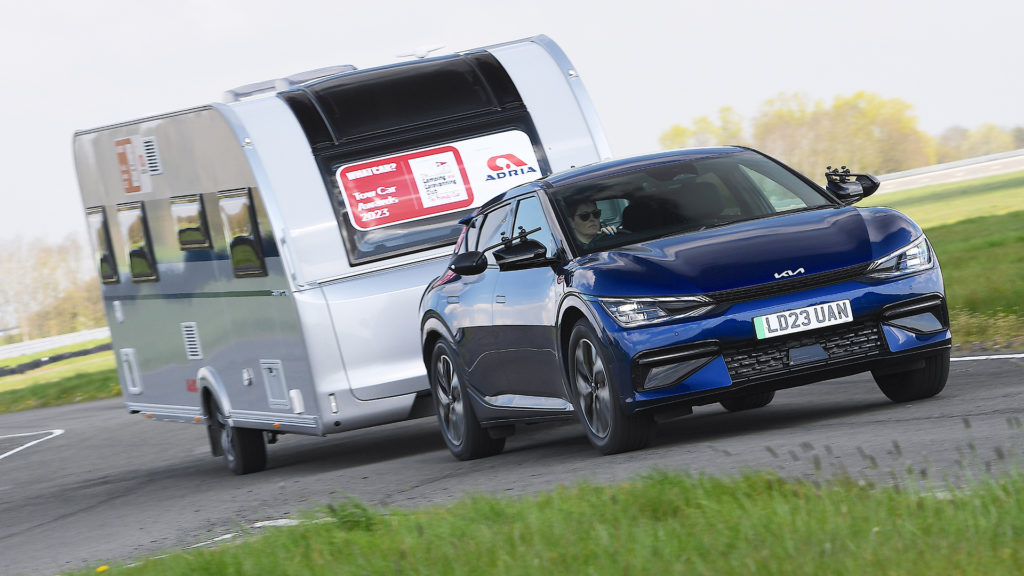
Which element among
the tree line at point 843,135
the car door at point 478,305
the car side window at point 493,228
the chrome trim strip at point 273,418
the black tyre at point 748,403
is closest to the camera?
the car door at point 478,305

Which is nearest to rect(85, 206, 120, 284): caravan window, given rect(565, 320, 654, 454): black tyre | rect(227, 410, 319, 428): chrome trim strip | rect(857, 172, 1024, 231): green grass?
rect(227, 410, 319, 428): chrome trim strip

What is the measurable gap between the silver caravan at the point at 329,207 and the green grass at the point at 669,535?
4.48 metres

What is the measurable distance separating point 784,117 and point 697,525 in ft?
249

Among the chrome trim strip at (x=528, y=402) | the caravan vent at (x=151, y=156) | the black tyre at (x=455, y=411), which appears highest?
the caravan vent at (x=151, y=156)

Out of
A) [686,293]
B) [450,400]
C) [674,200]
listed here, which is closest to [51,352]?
[450,400]

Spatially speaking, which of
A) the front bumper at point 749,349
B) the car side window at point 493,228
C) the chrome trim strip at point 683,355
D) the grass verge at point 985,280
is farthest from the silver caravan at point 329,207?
the chrome trim strip at point 683,355

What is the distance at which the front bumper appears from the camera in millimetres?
7754

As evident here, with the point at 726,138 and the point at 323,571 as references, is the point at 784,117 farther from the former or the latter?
the point at 323,571

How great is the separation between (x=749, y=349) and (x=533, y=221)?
2078 mm

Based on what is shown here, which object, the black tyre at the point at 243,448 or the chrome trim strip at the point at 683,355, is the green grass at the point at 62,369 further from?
the chrome trim strip at the point at 683,355

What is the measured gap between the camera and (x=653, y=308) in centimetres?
783

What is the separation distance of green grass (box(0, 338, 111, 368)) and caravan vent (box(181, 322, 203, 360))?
40895 mm

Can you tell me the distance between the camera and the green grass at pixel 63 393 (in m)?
32.8

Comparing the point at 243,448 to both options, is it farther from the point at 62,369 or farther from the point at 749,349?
the point at 62,369
